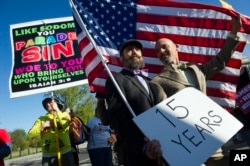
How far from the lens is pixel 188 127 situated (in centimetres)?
255

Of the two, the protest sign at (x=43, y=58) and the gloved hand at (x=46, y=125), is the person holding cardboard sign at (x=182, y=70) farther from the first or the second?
the protest sign at (x=43, y=58)

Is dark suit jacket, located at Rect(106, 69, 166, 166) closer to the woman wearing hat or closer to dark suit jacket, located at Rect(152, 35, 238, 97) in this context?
dark suit jacket, located at Rect(152, 35, 238, 97)

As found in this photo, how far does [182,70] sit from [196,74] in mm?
143

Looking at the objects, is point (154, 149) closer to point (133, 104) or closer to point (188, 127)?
point (188, 127)

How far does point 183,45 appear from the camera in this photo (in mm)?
4219

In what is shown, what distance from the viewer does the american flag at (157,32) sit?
4023 millimetres

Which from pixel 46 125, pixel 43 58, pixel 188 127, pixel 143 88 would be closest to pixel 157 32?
pixel 143 88

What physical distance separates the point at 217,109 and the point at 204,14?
1796mm

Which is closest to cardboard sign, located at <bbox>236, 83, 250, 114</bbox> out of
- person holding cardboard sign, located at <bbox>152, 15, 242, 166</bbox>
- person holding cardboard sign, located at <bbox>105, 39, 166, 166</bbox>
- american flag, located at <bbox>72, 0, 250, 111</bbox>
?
american flag, located at <bbox>72, 0, 250, 111</bbox>

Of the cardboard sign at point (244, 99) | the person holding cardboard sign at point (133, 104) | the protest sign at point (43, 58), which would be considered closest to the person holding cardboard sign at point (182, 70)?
the person holding cardboard sign at point (133, 104)

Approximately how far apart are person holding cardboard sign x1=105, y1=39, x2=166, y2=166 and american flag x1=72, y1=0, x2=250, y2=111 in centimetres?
109

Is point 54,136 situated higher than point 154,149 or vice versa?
point 154,149

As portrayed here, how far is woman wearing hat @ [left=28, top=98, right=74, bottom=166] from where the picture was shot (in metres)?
5.63

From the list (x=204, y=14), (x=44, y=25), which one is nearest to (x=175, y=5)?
(x=204, y=14)
